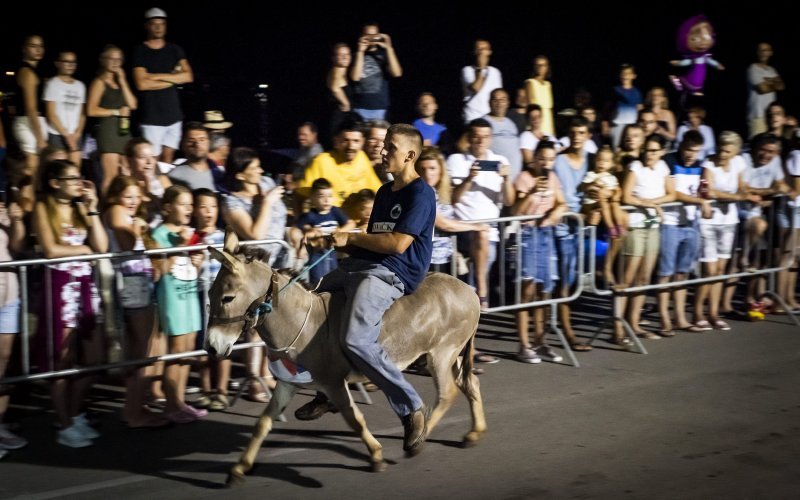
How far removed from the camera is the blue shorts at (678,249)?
11133 millimetres

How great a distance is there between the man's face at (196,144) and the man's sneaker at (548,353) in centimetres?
366

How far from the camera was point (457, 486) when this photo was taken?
272 inches

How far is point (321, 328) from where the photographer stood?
7117 millimetres

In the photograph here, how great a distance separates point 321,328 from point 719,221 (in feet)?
19.5

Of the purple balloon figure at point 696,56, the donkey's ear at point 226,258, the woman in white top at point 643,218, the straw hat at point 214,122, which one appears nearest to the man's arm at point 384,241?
the donkey's ear at point 226,258

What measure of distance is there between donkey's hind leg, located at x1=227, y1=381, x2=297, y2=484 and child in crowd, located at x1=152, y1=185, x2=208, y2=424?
152 cm

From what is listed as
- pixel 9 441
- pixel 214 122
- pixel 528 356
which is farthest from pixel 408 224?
pixel 214 122

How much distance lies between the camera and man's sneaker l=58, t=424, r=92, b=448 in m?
7.80

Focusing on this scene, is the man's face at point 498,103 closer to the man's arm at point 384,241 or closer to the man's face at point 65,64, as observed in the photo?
the man's face at point 65,64

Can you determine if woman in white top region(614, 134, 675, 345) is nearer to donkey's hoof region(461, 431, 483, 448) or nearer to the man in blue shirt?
donkey's hoof region(461, 431, 483, 448)

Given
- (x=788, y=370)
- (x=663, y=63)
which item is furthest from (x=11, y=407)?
(x=663, y=63)

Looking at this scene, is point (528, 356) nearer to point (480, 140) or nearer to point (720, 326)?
point (480, 140)

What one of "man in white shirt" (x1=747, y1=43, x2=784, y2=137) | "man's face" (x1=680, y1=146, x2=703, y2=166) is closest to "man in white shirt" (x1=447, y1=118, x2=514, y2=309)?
"man's face" (x1=680, y1=146, x2=703, y2=166)

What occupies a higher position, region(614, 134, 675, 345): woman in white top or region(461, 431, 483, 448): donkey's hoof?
A: region(614, 134, 675, 345): woman in white top
